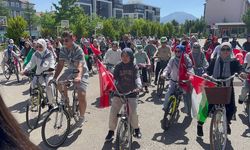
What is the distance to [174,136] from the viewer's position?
19.4 feet

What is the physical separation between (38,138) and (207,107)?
3571mm

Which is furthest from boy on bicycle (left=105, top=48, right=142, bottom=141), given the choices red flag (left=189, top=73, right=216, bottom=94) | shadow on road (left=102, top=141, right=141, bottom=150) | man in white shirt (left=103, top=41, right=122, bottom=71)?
man in white shirt (left=103, top=41, right=122, bottom=71)

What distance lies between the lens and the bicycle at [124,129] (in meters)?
4.70

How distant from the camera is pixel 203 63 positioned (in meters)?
8.55

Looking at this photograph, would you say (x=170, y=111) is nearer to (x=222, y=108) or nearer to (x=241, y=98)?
(x=222, y=108)

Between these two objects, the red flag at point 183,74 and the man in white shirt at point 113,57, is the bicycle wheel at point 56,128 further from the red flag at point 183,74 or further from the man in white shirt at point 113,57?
the man in white shirt at point 113,57

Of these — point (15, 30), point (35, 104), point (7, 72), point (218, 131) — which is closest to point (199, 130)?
point (218, 131)

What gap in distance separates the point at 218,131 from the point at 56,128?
3.15 meters

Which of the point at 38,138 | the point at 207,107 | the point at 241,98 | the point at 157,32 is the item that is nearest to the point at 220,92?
the point at 207,107

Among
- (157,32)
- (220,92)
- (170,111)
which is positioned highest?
(157,32)

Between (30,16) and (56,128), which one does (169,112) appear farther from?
(30,16)

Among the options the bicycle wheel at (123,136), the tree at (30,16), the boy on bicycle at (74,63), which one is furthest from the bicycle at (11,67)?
the tree at (30,16)

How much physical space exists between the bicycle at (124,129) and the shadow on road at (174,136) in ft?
3.17

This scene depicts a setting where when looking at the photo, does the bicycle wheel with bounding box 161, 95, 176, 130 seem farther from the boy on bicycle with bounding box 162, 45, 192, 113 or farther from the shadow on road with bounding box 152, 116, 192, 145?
the boy on bicycle with bounding box 162, 45, 192, 113
